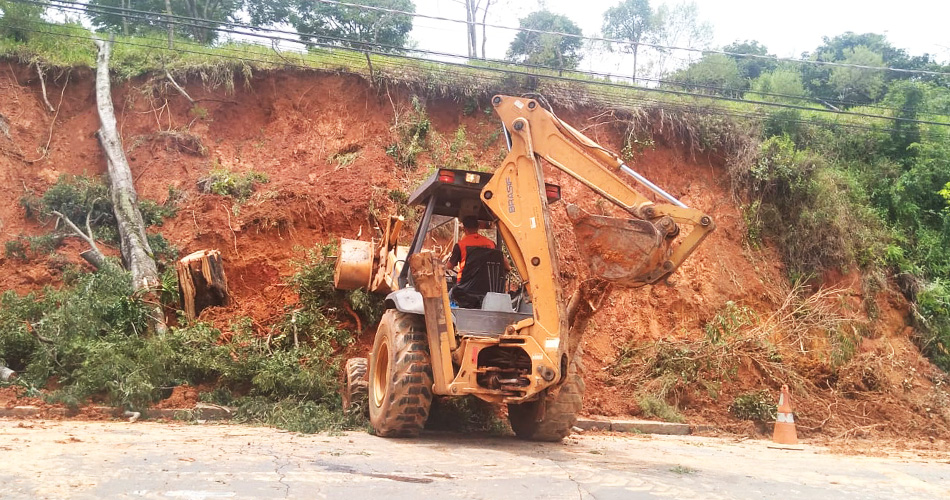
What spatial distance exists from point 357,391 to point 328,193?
18.9 feet

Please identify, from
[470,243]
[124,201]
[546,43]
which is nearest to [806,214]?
[470,243]

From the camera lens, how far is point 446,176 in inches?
314

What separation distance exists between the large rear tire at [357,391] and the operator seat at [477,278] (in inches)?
73.9

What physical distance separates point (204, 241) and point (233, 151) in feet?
10.2

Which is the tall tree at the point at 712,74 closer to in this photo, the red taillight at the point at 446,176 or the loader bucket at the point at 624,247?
the red taillight at the point at 446,176

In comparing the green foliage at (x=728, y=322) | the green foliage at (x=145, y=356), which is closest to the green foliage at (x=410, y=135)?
the green foliage at (x=145, y=356)

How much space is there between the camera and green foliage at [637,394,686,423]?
11.4 metres

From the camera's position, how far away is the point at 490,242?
8406 mm

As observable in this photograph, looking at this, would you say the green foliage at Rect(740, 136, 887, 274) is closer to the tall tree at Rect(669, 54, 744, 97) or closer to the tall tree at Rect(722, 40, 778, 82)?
the tall tree at Rect(669, 54, 744, 97)

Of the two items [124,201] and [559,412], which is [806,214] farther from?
[124,201]

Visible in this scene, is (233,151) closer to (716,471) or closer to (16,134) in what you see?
(16,134)

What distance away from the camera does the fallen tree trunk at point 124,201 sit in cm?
1173

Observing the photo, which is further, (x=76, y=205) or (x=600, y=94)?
(x=600, y=94)

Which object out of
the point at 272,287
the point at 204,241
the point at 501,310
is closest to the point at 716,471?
the point at 501,310
